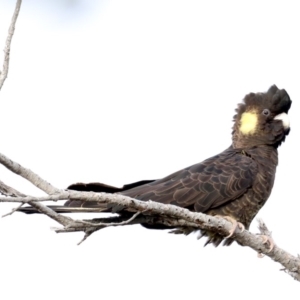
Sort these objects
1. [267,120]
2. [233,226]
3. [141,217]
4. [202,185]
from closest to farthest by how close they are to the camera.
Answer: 1. [141,217]
2. [233,226]
3. [202,185]
4. [267,120]

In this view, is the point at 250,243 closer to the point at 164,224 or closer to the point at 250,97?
the point at 164,224

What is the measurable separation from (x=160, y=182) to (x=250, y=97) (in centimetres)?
138

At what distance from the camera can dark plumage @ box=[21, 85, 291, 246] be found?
17.4 ft

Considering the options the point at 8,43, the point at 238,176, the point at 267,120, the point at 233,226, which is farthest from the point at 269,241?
the point at 8,43

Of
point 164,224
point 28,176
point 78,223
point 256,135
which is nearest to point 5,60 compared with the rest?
point 28,176

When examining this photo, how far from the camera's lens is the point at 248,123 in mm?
6223

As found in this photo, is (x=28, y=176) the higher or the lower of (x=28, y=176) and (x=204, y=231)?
the lower

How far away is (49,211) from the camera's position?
13.0 ft

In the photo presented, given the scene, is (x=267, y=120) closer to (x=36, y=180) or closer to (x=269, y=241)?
(x=269, y=241)

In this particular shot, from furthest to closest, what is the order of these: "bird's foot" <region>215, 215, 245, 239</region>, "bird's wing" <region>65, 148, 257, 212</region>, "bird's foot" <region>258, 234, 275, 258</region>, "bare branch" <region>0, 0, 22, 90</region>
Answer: "bird's wing" <region>65, 148, 257, 212</region> < "bird's foot" <region>258, 234, 275, 258</region> < "bird's foot" <region>215, 215, 245, 239</region> < "bare branch" <region>0, 0, 22, 90</region>

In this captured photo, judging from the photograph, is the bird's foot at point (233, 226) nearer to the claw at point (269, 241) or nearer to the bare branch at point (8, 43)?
the claw at point (269, 241)

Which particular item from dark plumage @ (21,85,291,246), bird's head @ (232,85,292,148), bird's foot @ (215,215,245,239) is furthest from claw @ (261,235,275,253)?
bird's head @ (232,85,292,148)

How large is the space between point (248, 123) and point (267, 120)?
17cm

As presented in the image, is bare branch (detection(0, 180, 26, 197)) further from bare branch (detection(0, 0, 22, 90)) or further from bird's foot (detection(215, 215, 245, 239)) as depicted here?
bird's foot (detection(215, 215, 245, 239))
